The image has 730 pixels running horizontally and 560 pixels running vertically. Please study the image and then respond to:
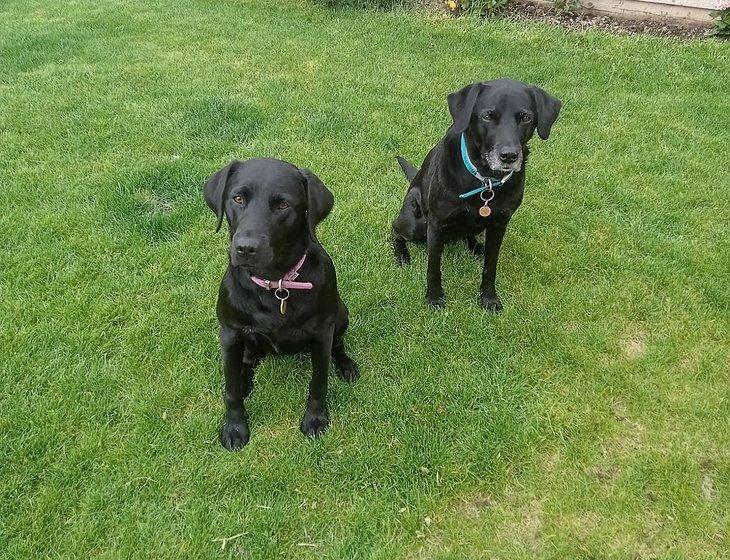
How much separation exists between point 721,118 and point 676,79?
83 cm

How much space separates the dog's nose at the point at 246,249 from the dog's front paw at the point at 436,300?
5.59 feet

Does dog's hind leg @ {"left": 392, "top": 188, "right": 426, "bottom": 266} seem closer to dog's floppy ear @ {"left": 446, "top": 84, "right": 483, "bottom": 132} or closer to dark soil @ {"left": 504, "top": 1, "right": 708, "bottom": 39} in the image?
dog's floppy ear @ {"left": 446, "top": 84, "right": 483, "bottom": 132}

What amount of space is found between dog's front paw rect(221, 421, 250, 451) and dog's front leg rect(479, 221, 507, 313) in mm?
1684

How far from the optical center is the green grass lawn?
256 centimetres

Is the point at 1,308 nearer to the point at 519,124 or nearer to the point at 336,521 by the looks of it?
the point at 336,521

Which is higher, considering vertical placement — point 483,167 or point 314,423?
point 483,167

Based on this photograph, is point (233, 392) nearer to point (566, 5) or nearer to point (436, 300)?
point (436, 300)


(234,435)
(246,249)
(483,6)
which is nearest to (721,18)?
(483,6)

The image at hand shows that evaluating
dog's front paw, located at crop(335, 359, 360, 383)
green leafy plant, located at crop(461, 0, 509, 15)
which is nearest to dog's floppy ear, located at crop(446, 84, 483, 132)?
dog's front paw, located at crop(335, 359, 360, 383)

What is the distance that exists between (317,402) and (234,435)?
43 cm

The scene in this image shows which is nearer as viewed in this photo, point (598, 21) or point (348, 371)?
point (348, 371)

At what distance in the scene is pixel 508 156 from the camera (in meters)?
2.95

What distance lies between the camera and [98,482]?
8.73 feet

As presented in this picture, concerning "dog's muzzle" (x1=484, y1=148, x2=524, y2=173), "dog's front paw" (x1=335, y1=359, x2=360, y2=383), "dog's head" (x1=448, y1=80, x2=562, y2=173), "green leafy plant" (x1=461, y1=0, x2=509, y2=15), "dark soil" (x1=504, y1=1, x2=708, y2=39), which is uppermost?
"dog's head" (x1=448, y1=80, x2=562, y2=173)
